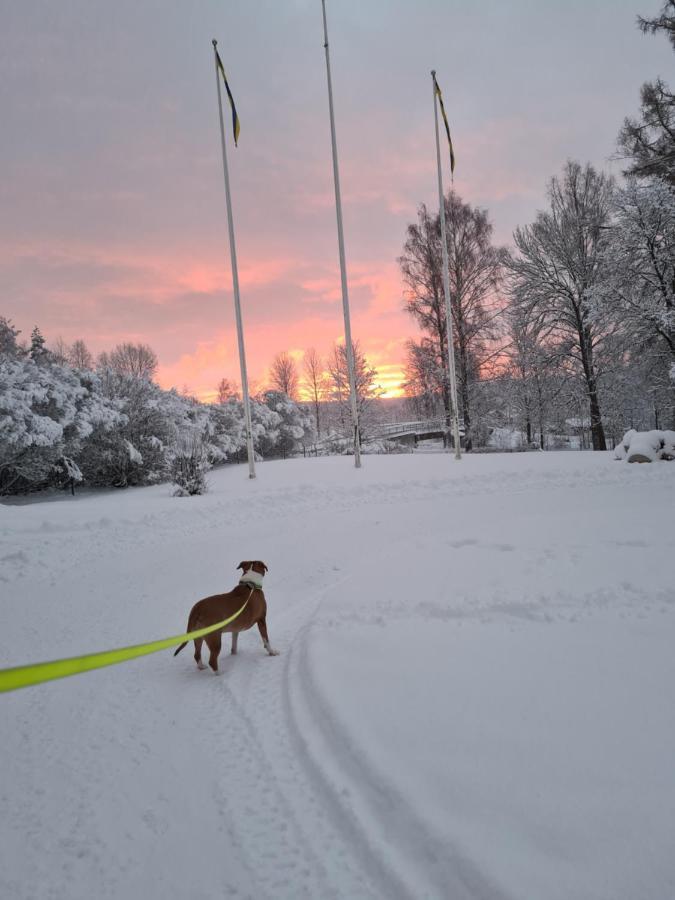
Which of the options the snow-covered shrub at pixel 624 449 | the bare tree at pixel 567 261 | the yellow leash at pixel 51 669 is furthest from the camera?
the bare tree at pixel 567 261

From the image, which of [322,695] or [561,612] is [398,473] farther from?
[322,695]

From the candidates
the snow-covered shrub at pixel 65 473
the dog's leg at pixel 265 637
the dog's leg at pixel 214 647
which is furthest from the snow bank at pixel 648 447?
the snow-covered shrub at pixel 65 473

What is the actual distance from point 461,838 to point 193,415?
23042 mm

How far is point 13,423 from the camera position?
1353 cm

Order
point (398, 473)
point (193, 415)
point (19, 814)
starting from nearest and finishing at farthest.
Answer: point (19, 814), point (398, 473), point (193, 415)

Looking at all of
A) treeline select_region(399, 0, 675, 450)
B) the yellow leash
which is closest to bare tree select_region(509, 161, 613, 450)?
treeline select_region(399, 0, 675, 450)

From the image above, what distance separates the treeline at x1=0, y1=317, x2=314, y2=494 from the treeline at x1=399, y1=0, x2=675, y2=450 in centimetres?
1220

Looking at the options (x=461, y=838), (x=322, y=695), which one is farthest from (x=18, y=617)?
(x=461, y=838)

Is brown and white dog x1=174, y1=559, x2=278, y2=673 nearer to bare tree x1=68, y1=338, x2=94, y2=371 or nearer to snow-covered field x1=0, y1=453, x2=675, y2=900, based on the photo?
snow-covered field x1=0, y1=453, x2=675, y2=900

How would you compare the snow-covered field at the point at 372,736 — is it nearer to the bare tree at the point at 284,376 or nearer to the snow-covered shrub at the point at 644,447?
the snow-covered shrub at the point at 644,447

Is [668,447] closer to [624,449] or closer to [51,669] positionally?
[624,449]

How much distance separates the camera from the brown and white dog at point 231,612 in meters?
3.61

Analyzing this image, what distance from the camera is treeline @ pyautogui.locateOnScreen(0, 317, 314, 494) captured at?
13781mm

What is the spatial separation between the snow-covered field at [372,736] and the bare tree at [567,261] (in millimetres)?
15399
